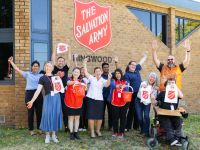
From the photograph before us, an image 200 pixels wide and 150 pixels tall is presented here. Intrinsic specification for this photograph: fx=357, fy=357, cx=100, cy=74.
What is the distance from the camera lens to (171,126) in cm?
809

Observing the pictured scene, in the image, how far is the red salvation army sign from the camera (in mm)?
11062

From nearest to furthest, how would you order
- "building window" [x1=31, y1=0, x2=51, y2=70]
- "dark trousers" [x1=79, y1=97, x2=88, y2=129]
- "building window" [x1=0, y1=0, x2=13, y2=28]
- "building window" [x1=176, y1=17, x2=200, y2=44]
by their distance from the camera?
1. "dark trousers" [x1=79, y1=97, x2=88, y2=129]
2. "building window" [x1=31, y1=0, x2=51, y2=70]
3. "building window" [x1=0, y1=0, x2=13, y2=28]
4. "building window" [x1=176, y1=17, x2=200, y2=44]

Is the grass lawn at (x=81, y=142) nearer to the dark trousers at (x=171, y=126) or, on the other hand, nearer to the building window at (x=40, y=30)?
the dark trousers at (x=171, y=126)

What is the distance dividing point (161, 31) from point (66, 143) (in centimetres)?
784

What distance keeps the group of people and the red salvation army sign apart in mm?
2189

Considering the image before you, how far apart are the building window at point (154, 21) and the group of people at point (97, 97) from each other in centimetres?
453

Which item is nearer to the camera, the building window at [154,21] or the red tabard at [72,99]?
the red tabard at [72,99]

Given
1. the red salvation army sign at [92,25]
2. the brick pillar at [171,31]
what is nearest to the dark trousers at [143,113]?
the red salvation army sign at [92,25]

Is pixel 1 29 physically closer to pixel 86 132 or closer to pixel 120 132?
pixel 86 132

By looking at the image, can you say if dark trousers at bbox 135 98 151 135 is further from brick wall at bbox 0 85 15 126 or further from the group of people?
brick wall at bbox 0 85 15 126

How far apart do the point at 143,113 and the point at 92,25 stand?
149 inches

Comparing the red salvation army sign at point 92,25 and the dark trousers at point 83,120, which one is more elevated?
the red salvation army sign at point 92,25

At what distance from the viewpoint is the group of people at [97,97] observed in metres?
8.02

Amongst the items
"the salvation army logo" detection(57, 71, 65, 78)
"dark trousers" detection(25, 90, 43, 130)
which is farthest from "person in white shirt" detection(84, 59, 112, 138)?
"dark trousers" detection(25, 90, 43, 130)
